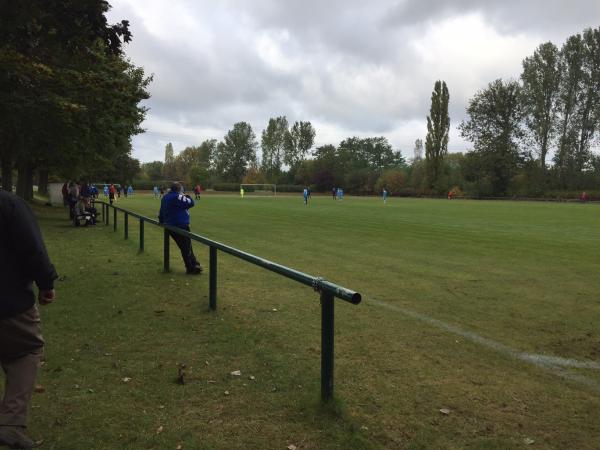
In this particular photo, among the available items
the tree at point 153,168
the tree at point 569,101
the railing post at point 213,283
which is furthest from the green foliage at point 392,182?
the railing post at point 213,283

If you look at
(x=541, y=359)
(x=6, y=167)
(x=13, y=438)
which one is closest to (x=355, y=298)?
(x=13, y=438)

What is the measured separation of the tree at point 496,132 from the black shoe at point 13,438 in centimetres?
7727

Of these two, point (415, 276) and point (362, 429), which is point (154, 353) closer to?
point (362, 429)

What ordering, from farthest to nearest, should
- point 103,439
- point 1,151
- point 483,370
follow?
point 1,151 < point 483,370 < point 103,439

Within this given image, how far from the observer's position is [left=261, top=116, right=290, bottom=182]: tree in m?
131

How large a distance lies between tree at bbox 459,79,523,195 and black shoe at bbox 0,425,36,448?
77.3m

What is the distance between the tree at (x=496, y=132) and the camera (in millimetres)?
74500

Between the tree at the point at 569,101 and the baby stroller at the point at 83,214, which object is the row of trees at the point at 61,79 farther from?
the tree at the point at 569,101

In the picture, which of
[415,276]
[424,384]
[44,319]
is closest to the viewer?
[424,384]

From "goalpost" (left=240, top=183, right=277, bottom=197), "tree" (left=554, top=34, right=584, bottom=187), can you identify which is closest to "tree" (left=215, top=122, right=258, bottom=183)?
"goalpost" (left=240, top=183, right=277, bottom=197)

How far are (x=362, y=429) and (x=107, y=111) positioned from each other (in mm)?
16947

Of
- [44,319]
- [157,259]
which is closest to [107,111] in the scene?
[157,259]

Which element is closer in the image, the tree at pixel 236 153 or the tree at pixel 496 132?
the tree at pixel 496 132

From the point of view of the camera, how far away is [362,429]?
3432 mm
